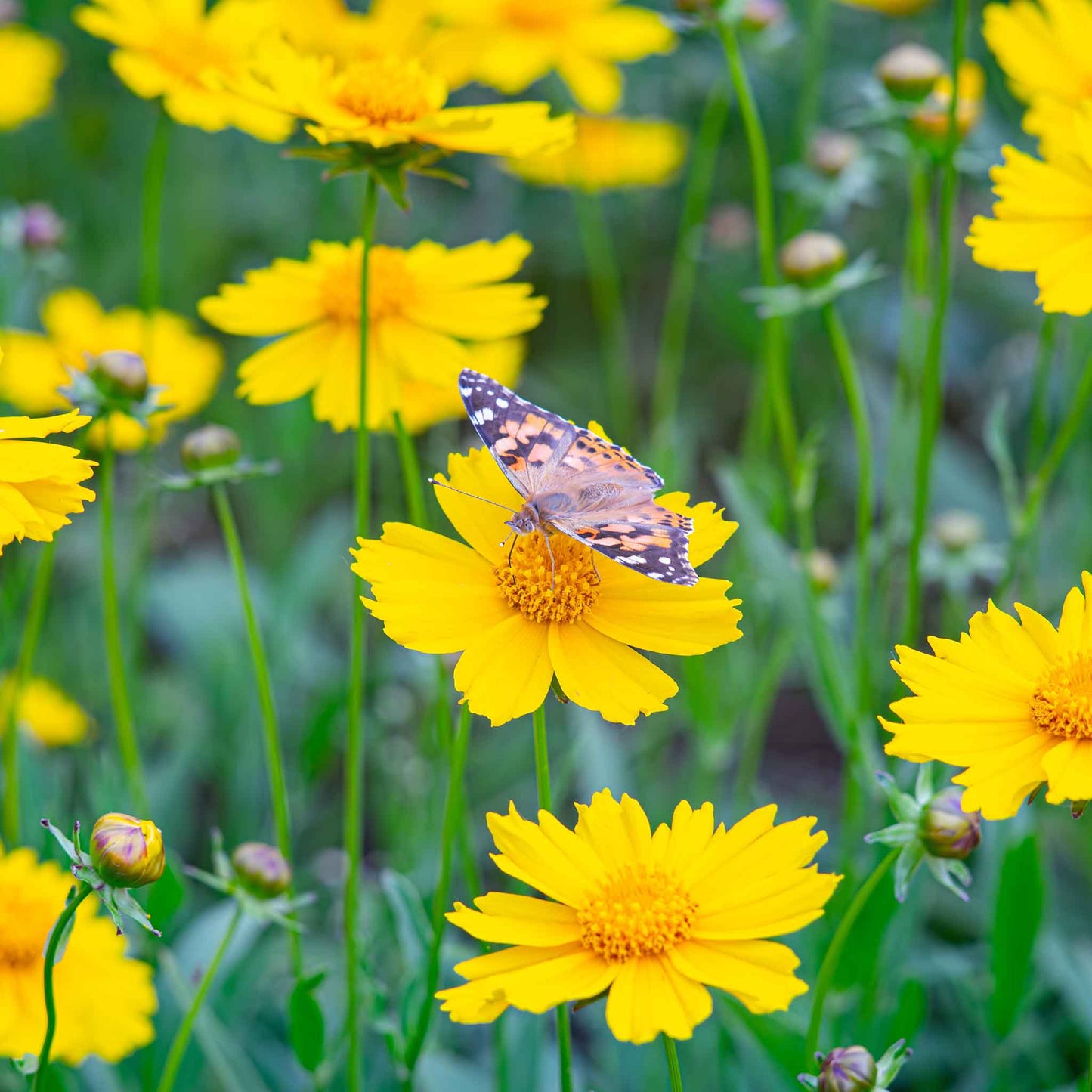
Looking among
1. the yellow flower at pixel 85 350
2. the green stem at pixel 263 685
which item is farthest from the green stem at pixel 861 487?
the yellow flower at pixel 85 350

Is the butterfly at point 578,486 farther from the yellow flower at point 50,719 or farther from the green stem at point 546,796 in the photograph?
the yellow flower at point 50,719

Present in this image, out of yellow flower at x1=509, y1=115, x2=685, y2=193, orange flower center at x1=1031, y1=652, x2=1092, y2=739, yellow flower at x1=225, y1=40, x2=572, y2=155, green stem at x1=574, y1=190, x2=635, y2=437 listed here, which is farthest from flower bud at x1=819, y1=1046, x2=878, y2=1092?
yellow flower at x1=509, y1=115, x2=685, y2=193

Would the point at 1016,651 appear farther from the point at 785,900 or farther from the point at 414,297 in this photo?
the point at 414,297

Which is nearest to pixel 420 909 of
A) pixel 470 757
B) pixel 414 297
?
pixel 414 297

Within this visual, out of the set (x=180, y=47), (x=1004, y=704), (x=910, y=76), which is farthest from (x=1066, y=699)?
(x=180, y=47)

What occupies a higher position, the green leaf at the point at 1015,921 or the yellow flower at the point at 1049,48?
the yellow flower at the point at 1049,48

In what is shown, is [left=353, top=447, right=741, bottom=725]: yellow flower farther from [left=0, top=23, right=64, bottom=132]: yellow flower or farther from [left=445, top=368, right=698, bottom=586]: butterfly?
[left=0, top=23, right=64, bottom=132]: yellow flower

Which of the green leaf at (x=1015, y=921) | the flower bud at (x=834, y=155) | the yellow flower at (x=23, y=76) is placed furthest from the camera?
the yellow flower at (x=23, y=76)
